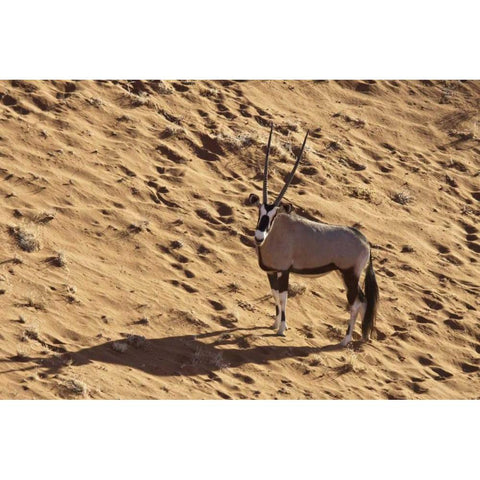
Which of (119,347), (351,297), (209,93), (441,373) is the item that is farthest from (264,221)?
(209,93)

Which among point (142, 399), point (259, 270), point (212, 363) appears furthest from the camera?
point (259, 270)

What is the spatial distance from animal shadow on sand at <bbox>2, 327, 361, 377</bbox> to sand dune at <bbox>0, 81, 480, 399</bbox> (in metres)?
0.03

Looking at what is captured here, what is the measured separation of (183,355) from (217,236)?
12.3ft

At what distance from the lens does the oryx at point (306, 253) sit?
49.7ft

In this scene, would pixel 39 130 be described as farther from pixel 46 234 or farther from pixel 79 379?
pixel 79 379

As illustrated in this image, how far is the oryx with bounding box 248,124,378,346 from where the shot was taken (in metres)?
15.1

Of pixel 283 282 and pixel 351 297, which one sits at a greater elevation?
pixel 283 282

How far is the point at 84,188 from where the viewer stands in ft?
57.9

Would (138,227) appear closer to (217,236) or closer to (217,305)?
(217,236)

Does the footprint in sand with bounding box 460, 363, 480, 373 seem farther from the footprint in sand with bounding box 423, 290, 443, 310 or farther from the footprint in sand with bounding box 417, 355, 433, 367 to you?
the footprint in sand with bounding box 423, 290, 443, 310

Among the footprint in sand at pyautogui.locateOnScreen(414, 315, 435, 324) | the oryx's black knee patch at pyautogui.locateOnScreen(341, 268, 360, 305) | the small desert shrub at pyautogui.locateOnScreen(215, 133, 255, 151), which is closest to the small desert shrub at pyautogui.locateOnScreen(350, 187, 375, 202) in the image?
the small desert shrub at pyautogui.locateOnScreen(215, 133, 255, 151)

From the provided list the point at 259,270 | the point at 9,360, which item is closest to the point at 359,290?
the point at 259,270

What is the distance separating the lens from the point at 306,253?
15.3m

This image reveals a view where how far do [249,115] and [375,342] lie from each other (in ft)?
24.4
